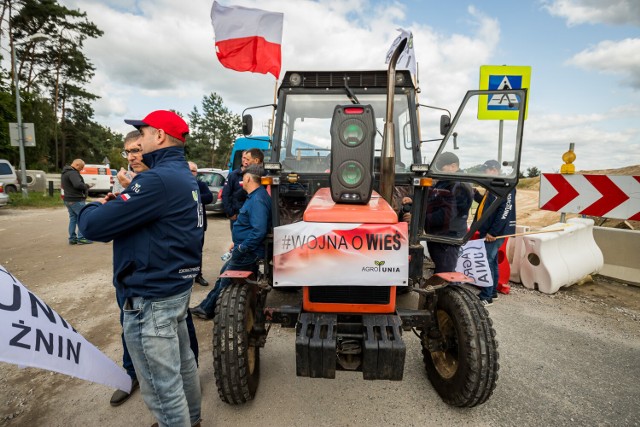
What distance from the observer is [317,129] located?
13.1ft

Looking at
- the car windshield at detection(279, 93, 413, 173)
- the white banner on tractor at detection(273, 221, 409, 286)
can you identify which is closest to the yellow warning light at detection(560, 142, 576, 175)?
the car windshield at detection(279, 93, 413, 173)

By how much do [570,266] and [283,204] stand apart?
440 centimetres

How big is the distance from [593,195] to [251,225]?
538 cm

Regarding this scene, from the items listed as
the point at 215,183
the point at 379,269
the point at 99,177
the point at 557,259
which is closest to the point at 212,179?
the point at 215,183

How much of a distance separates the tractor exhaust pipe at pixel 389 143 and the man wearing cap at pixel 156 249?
1686 mm

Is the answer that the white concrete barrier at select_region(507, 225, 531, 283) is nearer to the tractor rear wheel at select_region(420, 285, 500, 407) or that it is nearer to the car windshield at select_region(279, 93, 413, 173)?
the car windshield at select_region(279, 93, 413, 173)

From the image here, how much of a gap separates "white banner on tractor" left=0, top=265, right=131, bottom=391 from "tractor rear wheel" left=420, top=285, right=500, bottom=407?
240cm

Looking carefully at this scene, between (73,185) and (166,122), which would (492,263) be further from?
(73,185)

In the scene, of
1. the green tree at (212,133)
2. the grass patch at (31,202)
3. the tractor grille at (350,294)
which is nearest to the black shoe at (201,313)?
the tractor grille at (350,294)

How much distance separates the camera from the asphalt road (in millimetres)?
2531

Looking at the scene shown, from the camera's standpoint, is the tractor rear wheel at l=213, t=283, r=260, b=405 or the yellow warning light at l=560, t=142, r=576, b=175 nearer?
the tractor rear wheel at l=213, t=283, r=260, b=405

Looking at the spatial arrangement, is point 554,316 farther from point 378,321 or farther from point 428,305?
point 378,321

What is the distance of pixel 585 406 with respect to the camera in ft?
8.75

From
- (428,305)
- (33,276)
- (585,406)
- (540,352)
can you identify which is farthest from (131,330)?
(33,276)
